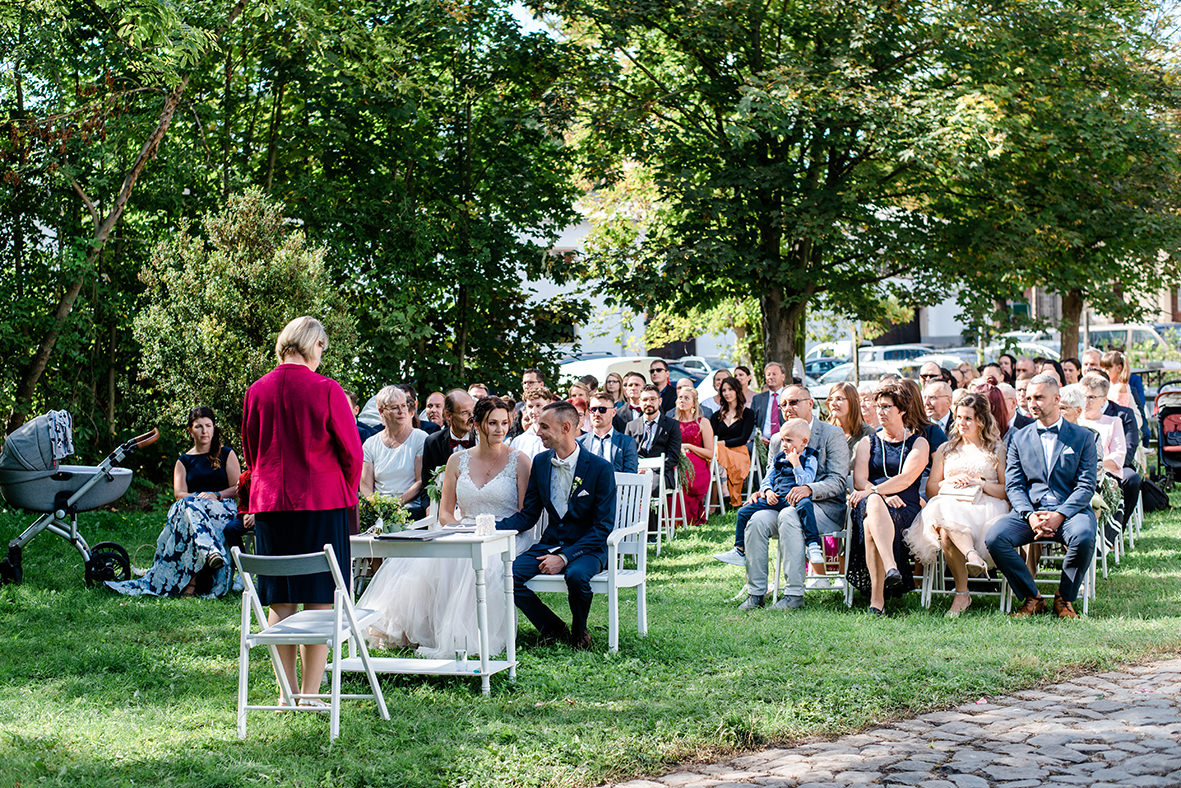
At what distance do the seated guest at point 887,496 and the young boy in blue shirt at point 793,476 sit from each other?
298 millimetres

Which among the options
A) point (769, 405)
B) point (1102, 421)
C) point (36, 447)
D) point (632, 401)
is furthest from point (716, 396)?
point (36, 447)

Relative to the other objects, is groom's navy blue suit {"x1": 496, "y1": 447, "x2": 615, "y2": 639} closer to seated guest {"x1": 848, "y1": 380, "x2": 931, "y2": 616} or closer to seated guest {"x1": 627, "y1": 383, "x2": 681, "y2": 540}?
seated guest {"x1": 848, "y1": 380, "x2": 931, "y2": 616}

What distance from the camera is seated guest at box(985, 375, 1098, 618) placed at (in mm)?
7598

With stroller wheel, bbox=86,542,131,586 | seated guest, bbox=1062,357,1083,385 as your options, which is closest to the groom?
stroller wheel, bbox=86,542,131,586

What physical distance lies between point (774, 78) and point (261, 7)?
6.57 metres

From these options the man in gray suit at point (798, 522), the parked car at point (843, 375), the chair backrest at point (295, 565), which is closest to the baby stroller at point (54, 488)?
the chair backrest at point (295, 565)

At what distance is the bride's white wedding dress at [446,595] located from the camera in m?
6.63

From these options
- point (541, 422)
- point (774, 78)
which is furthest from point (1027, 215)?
point (541, 422)

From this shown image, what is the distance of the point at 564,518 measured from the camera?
282 inches

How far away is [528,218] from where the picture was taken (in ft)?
53.2

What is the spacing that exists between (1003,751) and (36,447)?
25.3ft

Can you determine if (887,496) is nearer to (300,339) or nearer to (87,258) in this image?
(300,339)

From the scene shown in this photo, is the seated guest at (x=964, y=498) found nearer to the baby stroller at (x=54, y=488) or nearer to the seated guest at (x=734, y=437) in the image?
the seated guest at (x=734, y=437)

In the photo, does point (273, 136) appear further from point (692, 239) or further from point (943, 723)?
point (943, 723)
